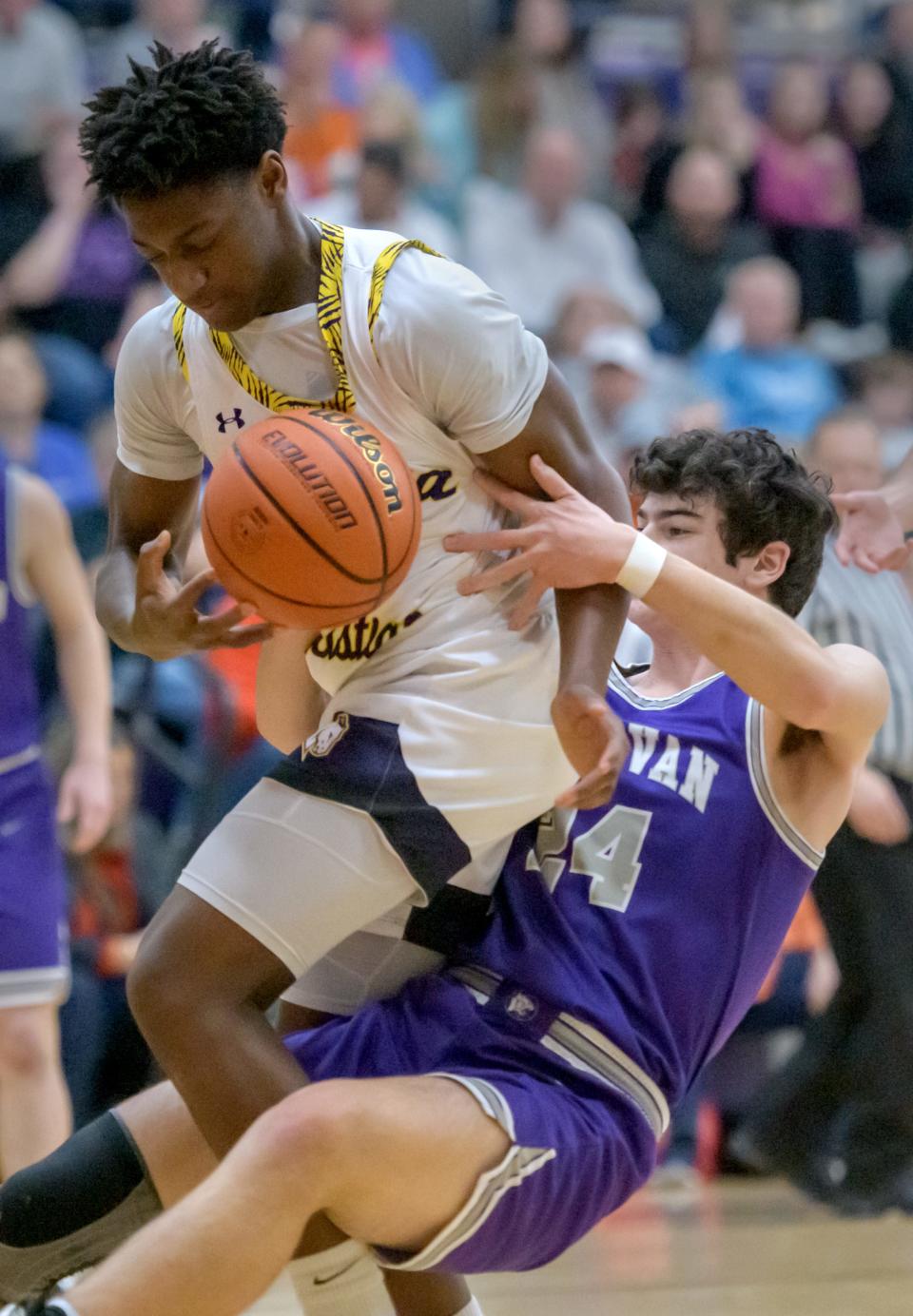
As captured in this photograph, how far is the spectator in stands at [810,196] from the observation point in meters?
10.3

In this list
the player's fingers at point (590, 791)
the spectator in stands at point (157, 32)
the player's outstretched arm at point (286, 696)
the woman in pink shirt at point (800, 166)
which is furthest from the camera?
the woman in pink shirt at point (800, 166)

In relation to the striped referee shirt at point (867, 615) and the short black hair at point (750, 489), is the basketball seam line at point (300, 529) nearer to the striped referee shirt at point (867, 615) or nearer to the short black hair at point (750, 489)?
the short black hair at point (750, 489)

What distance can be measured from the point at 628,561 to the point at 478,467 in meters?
0.30

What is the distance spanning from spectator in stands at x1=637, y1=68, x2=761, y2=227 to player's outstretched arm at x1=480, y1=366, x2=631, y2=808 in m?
7.55

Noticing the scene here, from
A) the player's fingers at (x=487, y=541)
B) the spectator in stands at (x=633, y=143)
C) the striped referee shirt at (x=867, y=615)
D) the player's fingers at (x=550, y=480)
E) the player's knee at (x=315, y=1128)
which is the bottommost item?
the spectator in stands at (x=633, y=143)

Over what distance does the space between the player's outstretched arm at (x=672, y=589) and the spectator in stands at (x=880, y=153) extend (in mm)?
8288

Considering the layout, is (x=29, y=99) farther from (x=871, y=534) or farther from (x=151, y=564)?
(x=151, y=564)

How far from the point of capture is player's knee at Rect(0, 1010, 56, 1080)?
15.3 feet

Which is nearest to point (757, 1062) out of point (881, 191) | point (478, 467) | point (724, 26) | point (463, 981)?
point (463, 981)

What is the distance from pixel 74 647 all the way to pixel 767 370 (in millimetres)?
4991

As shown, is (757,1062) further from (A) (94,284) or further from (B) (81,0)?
(B) (81,0)

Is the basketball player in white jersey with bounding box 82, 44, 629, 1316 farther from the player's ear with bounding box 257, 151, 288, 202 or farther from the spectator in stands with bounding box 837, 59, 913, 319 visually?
the spectator in stands with bounding box 837, 59, 913, 319

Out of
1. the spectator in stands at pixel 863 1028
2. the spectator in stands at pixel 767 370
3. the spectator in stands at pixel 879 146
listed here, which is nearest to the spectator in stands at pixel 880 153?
the spectator in stands at pixel 879 146

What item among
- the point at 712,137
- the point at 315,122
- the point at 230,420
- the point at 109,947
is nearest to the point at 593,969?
the point at 230,420
